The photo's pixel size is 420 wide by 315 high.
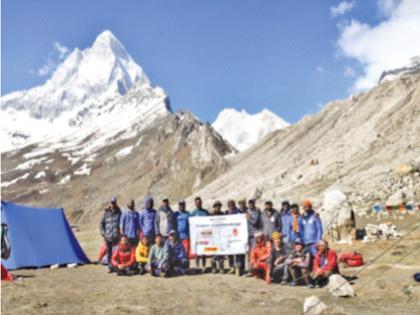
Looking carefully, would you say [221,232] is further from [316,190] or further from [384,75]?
[384,75]

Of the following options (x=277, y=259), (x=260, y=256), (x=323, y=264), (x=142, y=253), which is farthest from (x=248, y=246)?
(x=142, y=253)

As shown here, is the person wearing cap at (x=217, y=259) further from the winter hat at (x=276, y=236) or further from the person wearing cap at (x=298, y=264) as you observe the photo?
the person wearing cap at (x=298, y=264)

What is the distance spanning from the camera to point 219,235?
17.4 meters

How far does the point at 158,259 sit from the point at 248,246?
279 cm

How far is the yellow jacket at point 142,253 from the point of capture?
16.6 meters

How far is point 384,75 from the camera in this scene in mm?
164875

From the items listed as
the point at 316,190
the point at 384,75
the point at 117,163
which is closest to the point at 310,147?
the point at 316,190

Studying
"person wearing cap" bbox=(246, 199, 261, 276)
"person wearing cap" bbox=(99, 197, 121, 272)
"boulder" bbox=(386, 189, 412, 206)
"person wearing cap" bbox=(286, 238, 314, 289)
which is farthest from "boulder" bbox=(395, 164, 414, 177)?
"person wearing cap" bbox=(99, 197, 121, 272)

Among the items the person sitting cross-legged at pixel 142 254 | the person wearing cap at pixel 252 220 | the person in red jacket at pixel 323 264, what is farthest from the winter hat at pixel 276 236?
the person sitting cross-legged at pixel 142 254

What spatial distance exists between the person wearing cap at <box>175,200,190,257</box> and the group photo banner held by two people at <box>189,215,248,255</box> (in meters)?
0.13

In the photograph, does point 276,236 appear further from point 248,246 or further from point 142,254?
point 142,254

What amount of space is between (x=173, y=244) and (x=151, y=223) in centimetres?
115

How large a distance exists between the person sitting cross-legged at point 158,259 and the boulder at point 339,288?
5286mm

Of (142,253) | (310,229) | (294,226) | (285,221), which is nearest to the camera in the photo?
(310,229)
